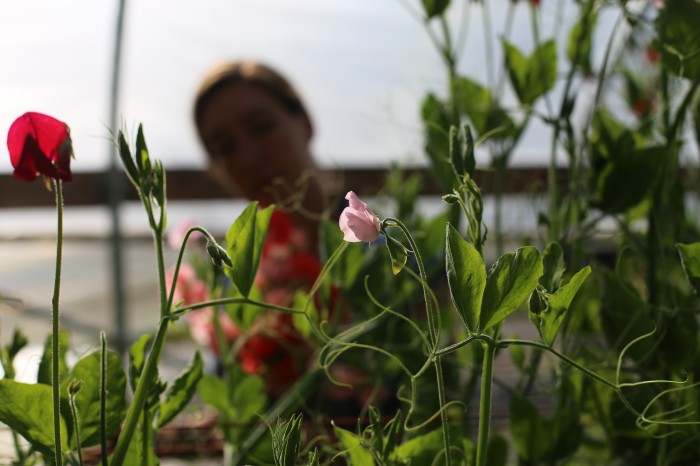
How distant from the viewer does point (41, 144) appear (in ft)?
0.88

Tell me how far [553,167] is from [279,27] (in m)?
1.52

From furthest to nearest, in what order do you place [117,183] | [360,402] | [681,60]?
[117,183] → [360,402] → [681,60]

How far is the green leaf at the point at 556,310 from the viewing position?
247mm

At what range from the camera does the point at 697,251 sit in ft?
0.92

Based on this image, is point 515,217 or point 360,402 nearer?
point 515,217

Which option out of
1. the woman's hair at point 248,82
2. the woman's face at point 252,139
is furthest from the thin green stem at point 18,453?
the woman's hair at point 248,82

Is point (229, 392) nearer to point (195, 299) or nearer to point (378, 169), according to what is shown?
point (195, 299)

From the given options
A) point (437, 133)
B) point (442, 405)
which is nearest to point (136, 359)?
point (442, 405)

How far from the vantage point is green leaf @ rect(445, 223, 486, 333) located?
232 millimetres

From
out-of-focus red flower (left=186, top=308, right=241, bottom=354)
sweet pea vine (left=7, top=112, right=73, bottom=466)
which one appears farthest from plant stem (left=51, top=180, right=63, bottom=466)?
out-of-focus red flower (left=186, top=308, right=241, bottom=354)

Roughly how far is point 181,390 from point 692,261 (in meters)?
0.19

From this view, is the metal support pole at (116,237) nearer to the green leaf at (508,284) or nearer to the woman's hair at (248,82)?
the woman's hair at (248,82)

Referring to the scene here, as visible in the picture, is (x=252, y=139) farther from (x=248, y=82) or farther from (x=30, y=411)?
(x=30, y=411)

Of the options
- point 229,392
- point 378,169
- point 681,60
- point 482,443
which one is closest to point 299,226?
point 378,169
